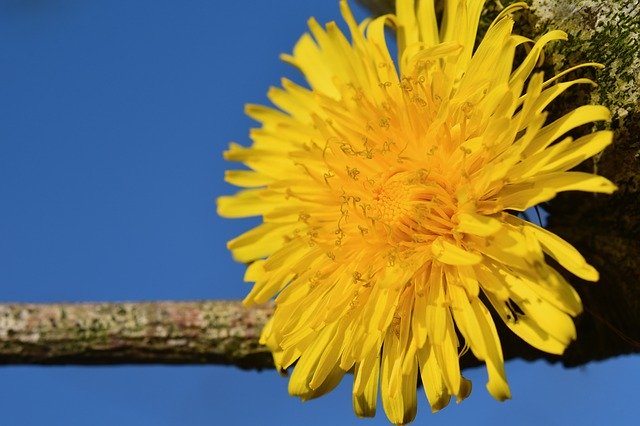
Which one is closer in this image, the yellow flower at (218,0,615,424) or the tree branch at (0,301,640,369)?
the yellow flower at (218,0,615,424)

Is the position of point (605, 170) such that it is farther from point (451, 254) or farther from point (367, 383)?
point (367, 383)

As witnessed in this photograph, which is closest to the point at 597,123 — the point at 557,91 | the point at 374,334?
the point at 557,91

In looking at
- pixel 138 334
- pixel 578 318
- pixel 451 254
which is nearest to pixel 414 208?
pixel 451 254

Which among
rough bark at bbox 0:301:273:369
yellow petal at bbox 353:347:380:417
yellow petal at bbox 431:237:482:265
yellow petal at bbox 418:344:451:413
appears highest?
rough bark at bbox 0:301:273:369

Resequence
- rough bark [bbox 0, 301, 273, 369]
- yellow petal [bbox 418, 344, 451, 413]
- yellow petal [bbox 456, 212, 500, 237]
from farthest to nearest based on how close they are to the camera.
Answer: rough bark [bbox 0, 301, 273, 369] < yellow petal [bbox 418, 344, 451, 413] < yellow petal [bbox 456, 212, 500, 237]

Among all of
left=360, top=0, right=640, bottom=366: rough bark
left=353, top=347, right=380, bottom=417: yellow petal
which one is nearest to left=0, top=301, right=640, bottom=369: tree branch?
left=360, top=0, right=640, bottom=366: rough bark

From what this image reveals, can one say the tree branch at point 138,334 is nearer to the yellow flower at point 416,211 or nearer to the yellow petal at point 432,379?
the yellow flower at point 416,211

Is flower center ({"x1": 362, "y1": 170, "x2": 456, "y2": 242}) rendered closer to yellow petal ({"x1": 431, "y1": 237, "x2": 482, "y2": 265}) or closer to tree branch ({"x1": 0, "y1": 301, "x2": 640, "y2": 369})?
yellow petal ({"x1": 431, "y1": 237, "x2": 482, "y2": 265})

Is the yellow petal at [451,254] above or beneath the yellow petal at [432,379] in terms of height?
above

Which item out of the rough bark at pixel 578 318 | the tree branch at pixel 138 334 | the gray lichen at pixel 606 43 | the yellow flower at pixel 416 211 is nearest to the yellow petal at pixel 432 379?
the yellow flower at pixel 416 211
